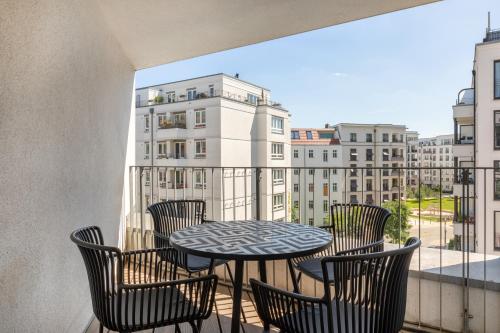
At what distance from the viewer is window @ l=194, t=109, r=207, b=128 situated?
2077 centimetres

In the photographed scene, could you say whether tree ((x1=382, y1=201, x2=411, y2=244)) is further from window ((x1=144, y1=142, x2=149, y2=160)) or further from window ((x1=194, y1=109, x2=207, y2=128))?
window ((x1=144, y1=142, x2=149, y2=160))

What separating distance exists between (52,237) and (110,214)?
1.54 metres

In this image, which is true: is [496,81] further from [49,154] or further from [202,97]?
[49,154]

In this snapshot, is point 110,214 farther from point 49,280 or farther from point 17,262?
point 17,262

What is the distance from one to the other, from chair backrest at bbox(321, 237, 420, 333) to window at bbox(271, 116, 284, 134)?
22602mm

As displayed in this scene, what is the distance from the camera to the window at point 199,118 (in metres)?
20.8

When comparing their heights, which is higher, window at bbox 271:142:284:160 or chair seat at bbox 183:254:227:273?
window at bbox 271:142:284:160

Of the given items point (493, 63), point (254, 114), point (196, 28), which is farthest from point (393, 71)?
point (196, 28)

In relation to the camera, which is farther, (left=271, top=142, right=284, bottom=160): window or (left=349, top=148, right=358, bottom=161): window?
(left=349, top=148, right=358, bottom=161): window

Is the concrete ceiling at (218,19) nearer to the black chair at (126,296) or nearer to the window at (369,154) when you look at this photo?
the black chair at (126,296)

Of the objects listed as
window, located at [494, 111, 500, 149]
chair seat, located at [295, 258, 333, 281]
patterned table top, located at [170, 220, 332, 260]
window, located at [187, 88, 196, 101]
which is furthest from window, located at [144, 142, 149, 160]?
chair seat, located at [295, 258, 333, 281]

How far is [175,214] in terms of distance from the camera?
2775 millimetres

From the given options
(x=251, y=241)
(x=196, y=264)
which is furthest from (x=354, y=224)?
(x=196, y=264)

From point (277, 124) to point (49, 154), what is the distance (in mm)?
23036
